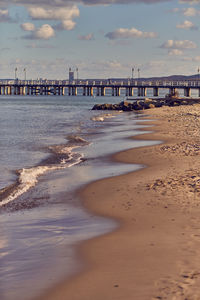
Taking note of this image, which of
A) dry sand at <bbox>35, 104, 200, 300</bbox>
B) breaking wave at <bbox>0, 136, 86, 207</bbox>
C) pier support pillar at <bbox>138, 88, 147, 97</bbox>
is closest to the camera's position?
dry sand at <bbox>35, 104, 200, 300</bbox>

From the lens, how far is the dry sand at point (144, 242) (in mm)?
5527

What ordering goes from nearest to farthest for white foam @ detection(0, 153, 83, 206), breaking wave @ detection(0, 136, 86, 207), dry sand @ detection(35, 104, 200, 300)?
dry sand @ detection(35, 104, 200, 300) < white foam @ detection(0, 153, 83, 206) < breaking wave @ detection(0, 136, 86, 207)

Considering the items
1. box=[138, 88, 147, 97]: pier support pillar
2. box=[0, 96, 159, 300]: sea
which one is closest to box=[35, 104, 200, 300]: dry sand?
box=[0, 96, 159, 300]: sea

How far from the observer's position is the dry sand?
218 inches

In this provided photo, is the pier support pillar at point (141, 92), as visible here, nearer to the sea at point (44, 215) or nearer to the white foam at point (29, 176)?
the sea at point (44, 215)

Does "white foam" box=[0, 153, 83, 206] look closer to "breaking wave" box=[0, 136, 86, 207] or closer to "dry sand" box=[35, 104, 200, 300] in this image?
"breaking wave" box=[0, 136, 86, 207]

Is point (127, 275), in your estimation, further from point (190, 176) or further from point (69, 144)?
point (69, 144)

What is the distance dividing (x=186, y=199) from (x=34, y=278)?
4562 millimetres

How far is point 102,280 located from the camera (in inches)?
231

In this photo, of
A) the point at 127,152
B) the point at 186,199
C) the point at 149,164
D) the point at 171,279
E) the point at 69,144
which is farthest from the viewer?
the point at 69,144

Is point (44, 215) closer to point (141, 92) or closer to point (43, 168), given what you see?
point (43, 168)

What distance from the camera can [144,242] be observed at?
7305mm

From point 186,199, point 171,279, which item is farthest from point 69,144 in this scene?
point 171,279

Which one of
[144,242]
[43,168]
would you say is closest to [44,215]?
[144,242]
